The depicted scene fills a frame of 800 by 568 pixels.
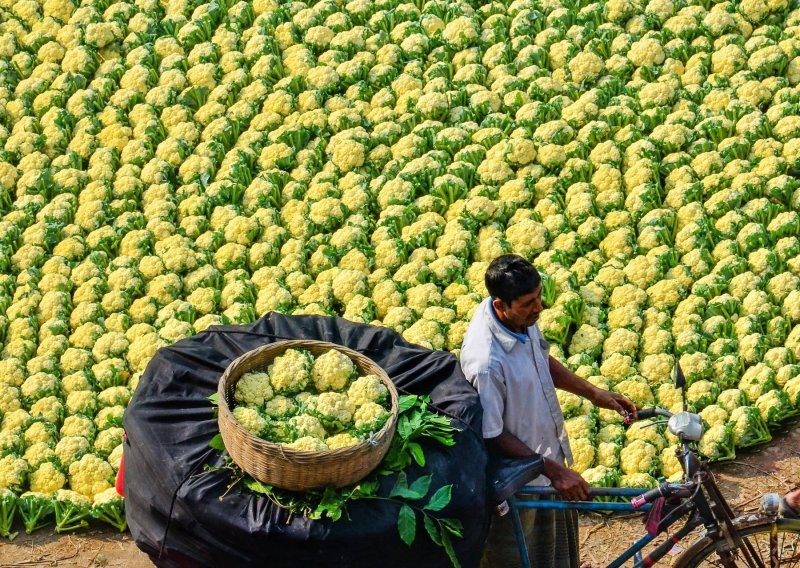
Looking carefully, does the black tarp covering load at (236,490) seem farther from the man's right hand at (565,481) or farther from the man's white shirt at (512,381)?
the man's right hand at (565,481)

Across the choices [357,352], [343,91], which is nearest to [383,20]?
[343,91]

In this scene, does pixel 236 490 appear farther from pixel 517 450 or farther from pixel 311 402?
pixel 517 450

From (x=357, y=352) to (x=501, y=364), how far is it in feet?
1.98

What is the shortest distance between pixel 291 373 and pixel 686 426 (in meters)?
1.57

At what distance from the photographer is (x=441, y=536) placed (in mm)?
4289

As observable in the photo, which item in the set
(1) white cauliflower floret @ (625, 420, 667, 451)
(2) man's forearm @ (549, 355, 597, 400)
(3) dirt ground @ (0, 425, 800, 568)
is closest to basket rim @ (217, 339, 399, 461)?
(2) man's forearm @ (549, 355, 597, 400)

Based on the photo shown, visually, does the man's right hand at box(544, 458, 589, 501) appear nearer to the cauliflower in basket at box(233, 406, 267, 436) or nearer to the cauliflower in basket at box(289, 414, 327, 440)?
the cauliflower in basket at box(289, 414, 327, 440)

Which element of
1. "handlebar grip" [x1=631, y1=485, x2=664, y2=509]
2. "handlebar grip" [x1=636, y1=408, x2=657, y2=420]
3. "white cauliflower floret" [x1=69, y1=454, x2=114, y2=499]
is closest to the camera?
"handlebar grip" [x1=631, y1=485, x2=664, y2=509]

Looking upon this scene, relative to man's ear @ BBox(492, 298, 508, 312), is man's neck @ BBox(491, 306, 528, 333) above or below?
below

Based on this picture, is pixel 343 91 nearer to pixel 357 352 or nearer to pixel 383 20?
pixel 383 20

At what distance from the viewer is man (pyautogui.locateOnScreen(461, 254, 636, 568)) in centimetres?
468

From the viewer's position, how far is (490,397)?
15.4 feet

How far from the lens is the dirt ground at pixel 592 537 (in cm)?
603

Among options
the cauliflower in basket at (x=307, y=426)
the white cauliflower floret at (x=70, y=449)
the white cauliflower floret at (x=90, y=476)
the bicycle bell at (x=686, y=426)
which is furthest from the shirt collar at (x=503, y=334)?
the white cauliflower floret at (x=70, y=449)
